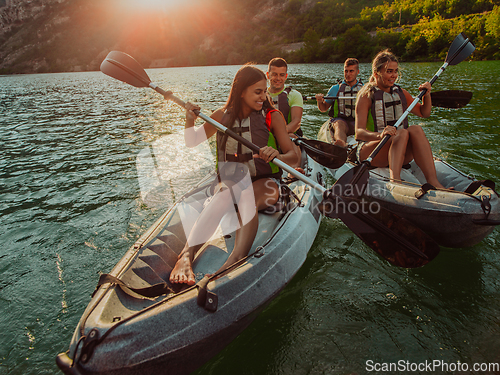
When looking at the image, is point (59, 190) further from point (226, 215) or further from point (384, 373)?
point (384, 373)

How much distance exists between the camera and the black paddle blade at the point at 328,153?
338cm

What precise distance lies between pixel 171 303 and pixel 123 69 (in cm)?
286

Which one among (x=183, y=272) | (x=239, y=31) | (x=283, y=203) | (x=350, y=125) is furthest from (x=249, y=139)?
(x=239, y=31)

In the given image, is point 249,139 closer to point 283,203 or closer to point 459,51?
point 283,203

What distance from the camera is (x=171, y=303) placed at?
1.85 metres

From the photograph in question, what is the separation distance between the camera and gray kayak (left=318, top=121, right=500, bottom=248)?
2768 mm

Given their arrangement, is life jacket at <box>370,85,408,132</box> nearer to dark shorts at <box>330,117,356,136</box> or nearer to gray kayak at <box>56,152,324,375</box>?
dark shorts at <box>330,117,356,136</box>

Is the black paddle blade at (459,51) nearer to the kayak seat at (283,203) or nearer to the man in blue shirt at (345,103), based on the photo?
the man in blue shirt at (345,103)

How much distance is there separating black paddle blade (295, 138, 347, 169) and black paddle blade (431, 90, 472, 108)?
8.72 ft

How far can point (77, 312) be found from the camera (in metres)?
2.77

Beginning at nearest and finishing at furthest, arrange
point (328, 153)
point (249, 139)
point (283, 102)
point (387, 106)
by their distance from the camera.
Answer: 1. point (249, 139)
2. point (328, 153)
3. point (387, 106)
4. point (283, 102)

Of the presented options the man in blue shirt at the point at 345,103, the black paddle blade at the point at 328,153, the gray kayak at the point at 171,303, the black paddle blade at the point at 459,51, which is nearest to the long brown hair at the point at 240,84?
the black paddle blade at the point at 328,153

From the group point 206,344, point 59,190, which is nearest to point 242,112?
point 206,344

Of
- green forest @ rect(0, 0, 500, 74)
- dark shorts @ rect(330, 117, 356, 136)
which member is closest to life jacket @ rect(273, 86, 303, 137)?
dark shorts @ rect(330, 117, 356, 136)
